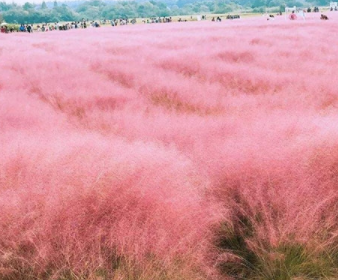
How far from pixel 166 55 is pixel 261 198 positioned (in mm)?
9540

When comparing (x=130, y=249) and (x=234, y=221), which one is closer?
(x=130, y=249)

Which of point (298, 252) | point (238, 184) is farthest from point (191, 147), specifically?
point (298, 252)

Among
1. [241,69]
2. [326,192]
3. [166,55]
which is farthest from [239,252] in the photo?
[166,55]

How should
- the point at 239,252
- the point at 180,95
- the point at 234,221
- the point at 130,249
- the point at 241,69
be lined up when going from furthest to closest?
1. the point at 241,69
2. the point at 180,95
3. the point at 234,221
4. the point at 239,252
5. the point at 130,249

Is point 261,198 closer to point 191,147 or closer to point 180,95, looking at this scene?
point 191,147

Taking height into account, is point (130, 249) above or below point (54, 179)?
below

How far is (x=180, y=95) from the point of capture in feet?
22.7

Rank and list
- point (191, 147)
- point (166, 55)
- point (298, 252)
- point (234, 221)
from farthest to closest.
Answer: point (166, 55)
point (191, 147)
point (234, 221)
point (298, 252)

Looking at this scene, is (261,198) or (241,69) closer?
(261,198)

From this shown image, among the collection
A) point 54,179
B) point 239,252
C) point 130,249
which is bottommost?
point 239,252

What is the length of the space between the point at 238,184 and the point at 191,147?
1222 millimetres

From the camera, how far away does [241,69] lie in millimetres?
8992

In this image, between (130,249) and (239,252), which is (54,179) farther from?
(239,252)

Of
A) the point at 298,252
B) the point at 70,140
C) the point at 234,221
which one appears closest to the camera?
the point at 298,252
